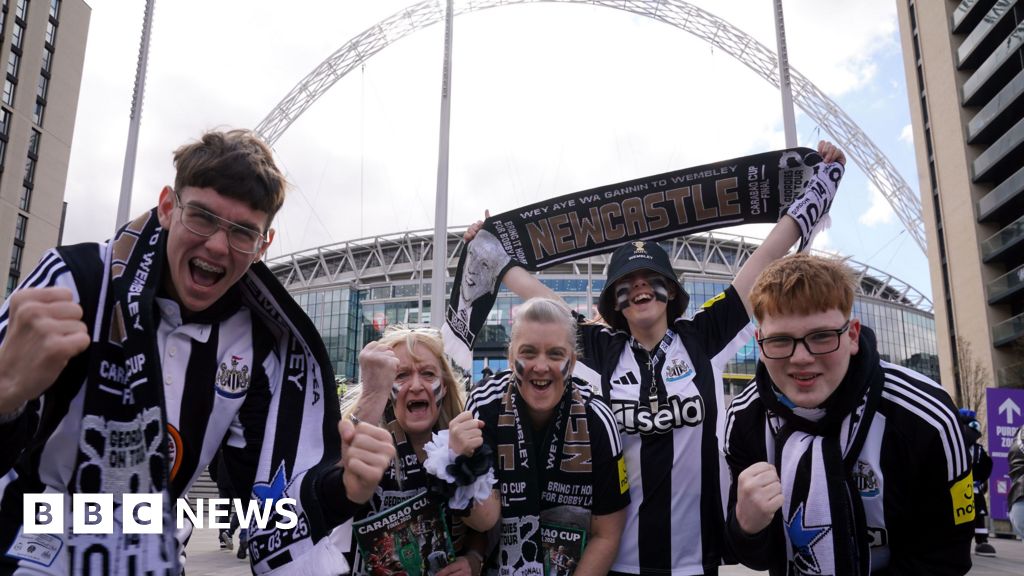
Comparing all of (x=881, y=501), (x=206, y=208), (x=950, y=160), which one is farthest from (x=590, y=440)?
(x=950, y=160)

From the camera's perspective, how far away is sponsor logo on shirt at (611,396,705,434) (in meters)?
3.68

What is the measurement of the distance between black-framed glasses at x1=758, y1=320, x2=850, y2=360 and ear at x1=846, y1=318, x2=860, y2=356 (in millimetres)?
48

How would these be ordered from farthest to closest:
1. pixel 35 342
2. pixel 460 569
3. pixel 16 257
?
1. pixel 16 257
2. pixel 460 569
3. pixel 35 342

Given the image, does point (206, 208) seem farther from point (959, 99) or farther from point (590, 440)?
point (959, 99)

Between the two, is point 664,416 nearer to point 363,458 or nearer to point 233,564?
point 363,458

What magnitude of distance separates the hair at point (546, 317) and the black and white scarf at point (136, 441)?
1.37 meters

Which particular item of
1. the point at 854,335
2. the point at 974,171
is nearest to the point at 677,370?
the point at 854,335

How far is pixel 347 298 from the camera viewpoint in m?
68.8

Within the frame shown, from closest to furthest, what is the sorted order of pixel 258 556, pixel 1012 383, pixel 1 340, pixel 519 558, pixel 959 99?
pixel 1 340 → pixel 258 556 → pixel 519 558 → pixel 1012 383 → pixel 959 99

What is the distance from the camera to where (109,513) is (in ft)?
7.02

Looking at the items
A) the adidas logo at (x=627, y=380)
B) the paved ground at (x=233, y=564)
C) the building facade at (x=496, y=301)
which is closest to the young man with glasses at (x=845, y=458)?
the adidas logo at (x=627, y=380)

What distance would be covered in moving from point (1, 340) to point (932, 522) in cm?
311

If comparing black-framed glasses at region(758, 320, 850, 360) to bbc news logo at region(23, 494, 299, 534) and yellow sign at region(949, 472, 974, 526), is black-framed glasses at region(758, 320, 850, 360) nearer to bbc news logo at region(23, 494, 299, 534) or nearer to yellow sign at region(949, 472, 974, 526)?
yellow sign at region(949, 472, 974, 526)

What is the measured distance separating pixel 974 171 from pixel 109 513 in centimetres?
4797
